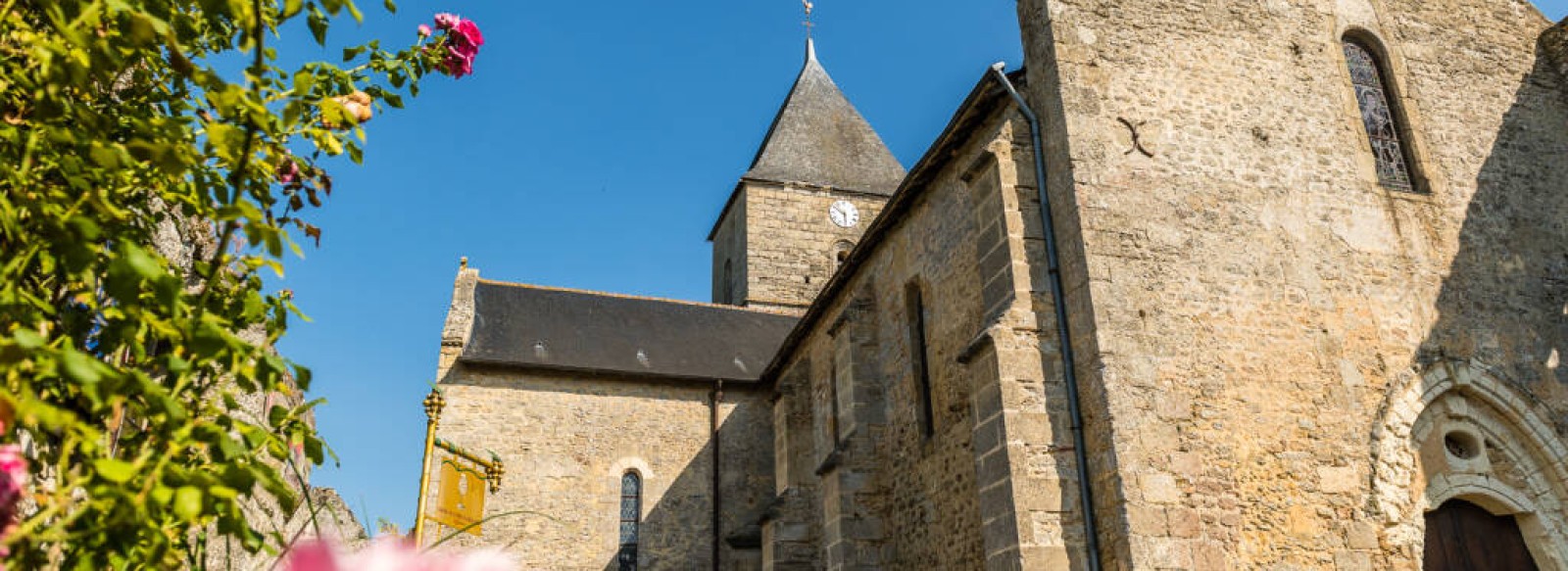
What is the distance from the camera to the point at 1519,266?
9.03 metres

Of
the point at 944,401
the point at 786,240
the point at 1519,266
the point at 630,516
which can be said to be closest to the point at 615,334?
the point at 630,516

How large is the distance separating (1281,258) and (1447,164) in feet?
8.40

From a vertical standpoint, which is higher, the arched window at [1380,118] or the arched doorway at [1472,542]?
the arched window at [1380,118]

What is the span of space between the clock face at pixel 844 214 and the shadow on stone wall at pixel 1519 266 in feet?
52.3

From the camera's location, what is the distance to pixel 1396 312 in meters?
8.47

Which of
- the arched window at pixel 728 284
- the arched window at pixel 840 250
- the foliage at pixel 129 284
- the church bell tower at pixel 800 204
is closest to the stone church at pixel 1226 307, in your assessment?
the foliage at pixel 129 284

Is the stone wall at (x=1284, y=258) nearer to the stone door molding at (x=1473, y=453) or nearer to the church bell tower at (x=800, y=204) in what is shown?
the stone door molding at (x=1473, y=453)

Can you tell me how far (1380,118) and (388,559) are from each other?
1094 cm

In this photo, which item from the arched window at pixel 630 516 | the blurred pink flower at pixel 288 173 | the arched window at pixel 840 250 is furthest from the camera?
the arched window at pixel 840 250

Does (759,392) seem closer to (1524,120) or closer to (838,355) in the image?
(838,355)

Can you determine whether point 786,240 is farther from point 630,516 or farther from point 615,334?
point 630,516

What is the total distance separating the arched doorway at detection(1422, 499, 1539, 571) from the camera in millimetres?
7949

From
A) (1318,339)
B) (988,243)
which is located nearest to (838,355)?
(988,243)

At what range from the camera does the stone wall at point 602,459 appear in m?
15.6
